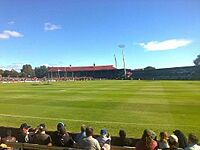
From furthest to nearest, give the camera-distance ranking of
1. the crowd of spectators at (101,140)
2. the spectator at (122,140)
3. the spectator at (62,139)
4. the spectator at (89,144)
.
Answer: the spectator at (122,140)
the spectator at (62,139)
the spectator at (89,144)
the crowd of spectators at (101,140)

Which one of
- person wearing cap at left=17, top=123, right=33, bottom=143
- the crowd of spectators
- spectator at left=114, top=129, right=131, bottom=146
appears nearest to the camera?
the crowd of spectators

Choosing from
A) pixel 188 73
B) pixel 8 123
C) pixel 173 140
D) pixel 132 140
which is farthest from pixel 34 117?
pixel 188 73

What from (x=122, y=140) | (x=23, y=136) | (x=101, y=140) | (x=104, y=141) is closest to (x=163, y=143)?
(x=122, y=140)

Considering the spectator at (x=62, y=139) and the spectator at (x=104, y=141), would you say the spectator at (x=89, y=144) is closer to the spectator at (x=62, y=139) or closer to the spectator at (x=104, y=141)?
the spectator at (x=104, y=141)

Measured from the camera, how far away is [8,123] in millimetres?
23344

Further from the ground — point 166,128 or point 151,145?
point 151,145

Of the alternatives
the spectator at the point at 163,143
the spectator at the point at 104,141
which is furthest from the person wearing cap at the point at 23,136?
the spectator at the point at 163,143

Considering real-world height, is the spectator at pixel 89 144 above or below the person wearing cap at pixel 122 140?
above

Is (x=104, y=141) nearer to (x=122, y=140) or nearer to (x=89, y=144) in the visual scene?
(x=122, y=140)

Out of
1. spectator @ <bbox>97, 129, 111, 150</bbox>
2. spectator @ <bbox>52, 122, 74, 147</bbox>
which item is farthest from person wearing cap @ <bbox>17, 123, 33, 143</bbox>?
spectator @ <bbox>97, 129, 111, 150</bbox>

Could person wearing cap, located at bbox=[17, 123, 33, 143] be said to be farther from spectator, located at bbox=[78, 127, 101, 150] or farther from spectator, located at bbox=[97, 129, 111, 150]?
spectator, located at bbox=[78, 127, 101, 150]

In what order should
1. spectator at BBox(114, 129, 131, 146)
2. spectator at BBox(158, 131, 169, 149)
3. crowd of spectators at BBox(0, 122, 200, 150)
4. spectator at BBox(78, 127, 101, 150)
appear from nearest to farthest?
crowd of spectators at BBox(0, 122, 200, 150), spectator at BBox(78, 127, 101, 150), spectator at BBox(158, 131, 169, 149), spectator at BBox(114, 129, 131, 146)

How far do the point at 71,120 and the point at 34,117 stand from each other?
318 centimetres

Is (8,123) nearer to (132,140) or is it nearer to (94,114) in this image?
(94,114)
